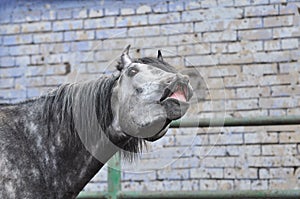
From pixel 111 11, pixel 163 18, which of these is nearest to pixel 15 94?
pixel 111 11

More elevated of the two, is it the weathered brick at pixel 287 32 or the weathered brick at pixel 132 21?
the weathered brick at pixel 132 21

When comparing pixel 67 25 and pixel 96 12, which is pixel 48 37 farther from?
pixel 96 12

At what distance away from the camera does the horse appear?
3.14m

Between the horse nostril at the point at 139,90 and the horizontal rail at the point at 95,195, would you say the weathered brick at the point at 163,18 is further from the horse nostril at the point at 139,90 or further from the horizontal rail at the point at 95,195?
the horse nostril at the point at 139,90

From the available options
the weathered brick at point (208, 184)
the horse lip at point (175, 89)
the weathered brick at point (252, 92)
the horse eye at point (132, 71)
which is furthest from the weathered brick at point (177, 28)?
the horse lip at point (175, 89)

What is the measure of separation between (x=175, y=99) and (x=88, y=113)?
19.9 inches

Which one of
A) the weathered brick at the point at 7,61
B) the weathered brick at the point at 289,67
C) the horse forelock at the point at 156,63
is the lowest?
the weathered brick at the point at 289,67

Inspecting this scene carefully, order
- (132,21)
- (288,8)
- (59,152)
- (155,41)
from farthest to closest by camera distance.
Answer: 1. (132,21)
2. (155,41)
3. (288,8)
4. (59,152)

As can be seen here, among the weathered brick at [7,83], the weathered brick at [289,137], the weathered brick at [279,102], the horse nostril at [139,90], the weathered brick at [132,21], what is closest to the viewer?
the horse nostril at [139,90]

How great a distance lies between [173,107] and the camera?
10.2 ft

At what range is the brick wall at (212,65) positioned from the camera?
5.80 meters

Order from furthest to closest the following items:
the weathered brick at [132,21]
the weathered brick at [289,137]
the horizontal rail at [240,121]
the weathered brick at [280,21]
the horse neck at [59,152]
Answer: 1. the weathered brick at [132,21]
2. the weathered brick at [280,21]
3. the weathered brick at [289,137]
4. the horizontal rail at [240,121]
5. the horse neck at [59,152]

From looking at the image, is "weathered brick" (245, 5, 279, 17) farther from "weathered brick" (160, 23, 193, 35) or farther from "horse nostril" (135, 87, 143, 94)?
"horse nostril" (135, 87, 143, 94)

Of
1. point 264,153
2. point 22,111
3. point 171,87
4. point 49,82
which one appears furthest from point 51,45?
point 171,87
